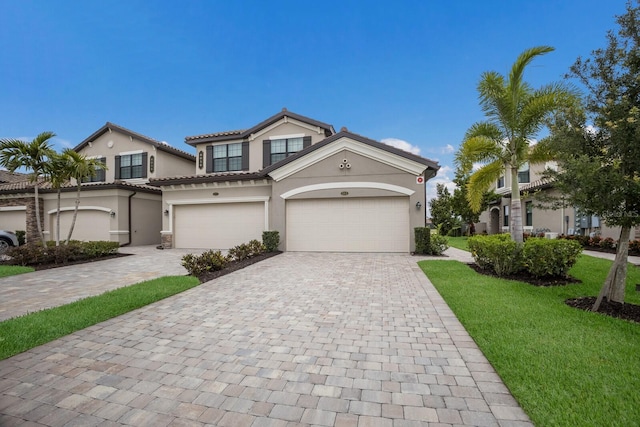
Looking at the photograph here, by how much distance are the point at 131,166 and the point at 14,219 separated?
8018mm

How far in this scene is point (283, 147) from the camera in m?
16.9

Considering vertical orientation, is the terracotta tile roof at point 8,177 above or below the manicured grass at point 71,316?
above

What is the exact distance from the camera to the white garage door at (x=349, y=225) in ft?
42.3

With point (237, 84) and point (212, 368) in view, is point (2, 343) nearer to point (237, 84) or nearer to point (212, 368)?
point (212, 368)

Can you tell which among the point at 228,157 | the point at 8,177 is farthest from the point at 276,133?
the point at 8,177

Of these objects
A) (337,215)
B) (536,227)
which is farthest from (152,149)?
(536,227)

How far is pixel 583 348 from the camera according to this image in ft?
11.5

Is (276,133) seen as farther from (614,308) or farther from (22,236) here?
(22,236)

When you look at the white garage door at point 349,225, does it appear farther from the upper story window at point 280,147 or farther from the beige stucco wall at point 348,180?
the upper story window at point 280,147

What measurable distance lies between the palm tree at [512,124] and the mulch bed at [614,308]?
3.29m

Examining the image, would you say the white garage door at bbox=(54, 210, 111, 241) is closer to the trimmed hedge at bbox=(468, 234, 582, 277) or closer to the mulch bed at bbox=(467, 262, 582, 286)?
the trimmed hedge at bbox=(468, 234, 582, 277)

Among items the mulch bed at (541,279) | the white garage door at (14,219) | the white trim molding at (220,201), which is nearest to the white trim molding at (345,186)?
the white trim molding at (220,201)

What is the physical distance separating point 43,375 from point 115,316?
193 centimetres

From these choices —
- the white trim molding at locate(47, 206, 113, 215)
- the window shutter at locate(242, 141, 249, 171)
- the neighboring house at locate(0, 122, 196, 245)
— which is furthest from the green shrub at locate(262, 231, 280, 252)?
the white trim molding at locate(47, 206, 113, 215)
